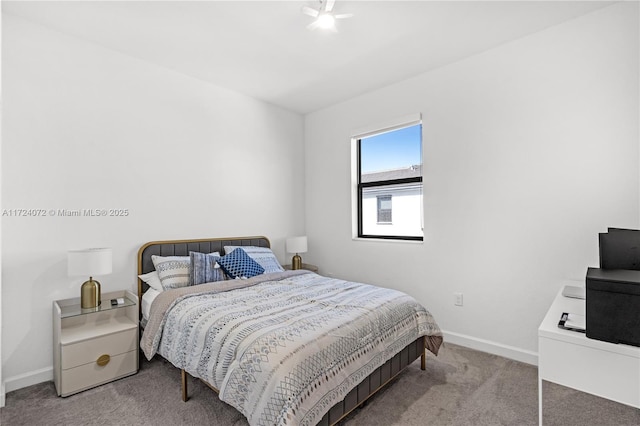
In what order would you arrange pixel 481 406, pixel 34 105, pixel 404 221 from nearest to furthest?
pixel 481 406
pixel 34 105
pixel 404 221

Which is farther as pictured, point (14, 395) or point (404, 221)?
point (404, 221)

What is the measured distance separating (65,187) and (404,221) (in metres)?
3.20

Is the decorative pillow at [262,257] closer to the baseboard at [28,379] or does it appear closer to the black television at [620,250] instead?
the baseboard at [28,379]

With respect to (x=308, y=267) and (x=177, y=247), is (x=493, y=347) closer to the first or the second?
(x=308, y=267)

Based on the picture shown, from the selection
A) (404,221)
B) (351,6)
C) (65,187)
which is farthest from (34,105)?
(404,221)

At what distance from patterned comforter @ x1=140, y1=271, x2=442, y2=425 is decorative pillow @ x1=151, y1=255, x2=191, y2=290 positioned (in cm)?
32

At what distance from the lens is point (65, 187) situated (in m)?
2.60

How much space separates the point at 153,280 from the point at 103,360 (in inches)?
28.2

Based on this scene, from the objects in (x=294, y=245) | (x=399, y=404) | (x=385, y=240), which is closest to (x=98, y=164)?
(x=294, y=245)

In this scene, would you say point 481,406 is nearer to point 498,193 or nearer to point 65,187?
point 498,193

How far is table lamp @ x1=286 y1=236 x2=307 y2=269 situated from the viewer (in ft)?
13.1

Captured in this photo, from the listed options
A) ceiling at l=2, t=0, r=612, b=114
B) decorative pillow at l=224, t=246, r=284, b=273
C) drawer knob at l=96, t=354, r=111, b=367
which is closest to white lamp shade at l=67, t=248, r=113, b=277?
drawer knob at l=96, t=354, r=111, b=367

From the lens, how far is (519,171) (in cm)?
271

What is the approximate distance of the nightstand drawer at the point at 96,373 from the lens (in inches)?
87.2
